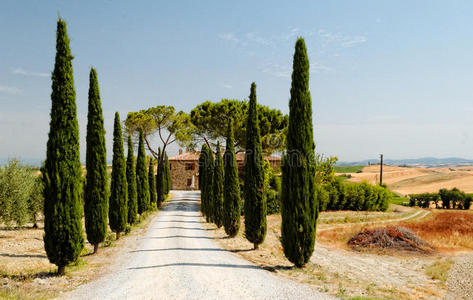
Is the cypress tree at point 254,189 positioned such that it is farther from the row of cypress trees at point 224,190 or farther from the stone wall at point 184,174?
the stone wall at point 184,174

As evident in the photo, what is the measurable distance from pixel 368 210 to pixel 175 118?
24.8 metres

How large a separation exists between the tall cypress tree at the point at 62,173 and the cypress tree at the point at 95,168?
8.78ft

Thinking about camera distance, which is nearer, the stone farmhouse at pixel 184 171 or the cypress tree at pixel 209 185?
the cypress tree at pixel 209 185

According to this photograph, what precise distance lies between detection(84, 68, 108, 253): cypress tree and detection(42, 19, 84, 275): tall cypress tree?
2.68 metres

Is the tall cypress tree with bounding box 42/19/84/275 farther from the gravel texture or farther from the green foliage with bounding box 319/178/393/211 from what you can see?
the green foliage with bounding box 319/178/393/211

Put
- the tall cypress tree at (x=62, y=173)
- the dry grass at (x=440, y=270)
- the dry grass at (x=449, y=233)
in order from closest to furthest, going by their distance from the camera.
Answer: the tall cypress tree at (x=62, y=173) < the dry grass at (x=440, y=270) < the dry grass at (x=449, y=233)

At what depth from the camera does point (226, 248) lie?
15.1m

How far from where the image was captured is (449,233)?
Result: 71.5 feet

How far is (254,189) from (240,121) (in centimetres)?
2013

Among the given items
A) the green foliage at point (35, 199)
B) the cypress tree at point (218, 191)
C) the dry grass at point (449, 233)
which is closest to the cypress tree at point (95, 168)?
the green foliage at point (35, 199)

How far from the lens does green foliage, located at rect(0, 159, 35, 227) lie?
1728 centimetres

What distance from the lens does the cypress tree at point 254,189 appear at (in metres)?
14.3

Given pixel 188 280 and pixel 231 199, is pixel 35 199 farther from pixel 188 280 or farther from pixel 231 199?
pixel 188 280

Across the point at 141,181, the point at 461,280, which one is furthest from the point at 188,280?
the point at 141,181
